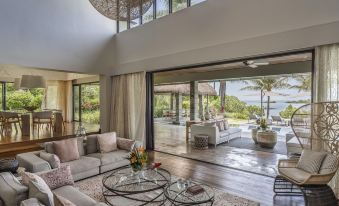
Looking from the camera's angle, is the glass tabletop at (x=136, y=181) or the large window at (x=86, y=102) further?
the large window at (x=86, y=102)

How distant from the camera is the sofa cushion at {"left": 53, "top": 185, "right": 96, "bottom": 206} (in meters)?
2.51

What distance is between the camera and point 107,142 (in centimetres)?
496

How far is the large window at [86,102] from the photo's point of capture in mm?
10422

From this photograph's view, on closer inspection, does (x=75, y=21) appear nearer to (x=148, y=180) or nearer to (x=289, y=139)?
(x=148, y=180)

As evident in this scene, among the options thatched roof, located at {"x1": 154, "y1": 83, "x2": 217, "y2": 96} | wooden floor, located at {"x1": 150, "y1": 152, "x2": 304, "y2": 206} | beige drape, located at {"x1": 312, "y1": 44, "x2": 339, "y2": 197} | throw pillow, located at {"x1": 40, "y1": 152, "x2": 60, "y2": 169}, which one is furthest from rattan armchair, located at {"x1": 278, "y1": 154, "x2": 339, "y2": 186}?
thatched roof, located at {"x1": 154, "y1": 83, "x2": 217, "y2": 96}

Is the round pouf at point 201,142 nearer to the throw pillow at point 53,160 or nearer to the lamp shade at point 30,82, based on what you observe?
the throw pillow at point 53,160

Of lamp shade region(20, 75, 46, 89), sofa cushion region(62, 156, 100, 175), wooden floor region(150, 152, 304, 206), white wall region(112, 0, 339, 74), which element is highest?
white wall region(112, 0, 339, 74)

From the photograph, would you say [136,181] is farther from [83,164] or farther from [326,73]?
[326,73]

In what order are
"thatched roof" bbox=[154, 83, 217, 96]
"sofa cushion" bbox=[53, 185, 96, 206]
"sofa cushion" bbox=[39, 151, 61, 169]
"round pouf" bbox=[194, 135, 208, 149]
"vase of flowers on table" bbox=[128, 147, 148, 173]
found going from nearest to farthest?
1. "sofa cushion" bbox=[53, 185, 96, 206]
2. "vase of flowers on table" bbox=[128, 147, 148, 173]
3. "sofa cushion" bbox=[39, 151, 61, 169]
4. "round pouf" bbox=[194, 135, 208, 149]
5. "thatched roof" bbox=[154, 83, 217, 96]

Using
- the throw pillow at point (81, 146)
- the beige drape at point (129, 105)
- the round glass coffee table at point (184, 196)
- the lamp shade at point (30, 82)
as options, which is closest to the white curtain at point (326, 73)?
the round glass coffee table at point (184, 196)

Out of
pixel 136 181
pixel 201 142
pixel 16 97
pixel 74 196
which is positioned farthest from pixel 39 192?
pixel 16 97

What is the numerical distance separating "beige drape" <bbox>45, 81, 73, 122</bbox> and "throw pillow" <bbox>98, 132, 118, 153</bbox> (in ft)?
26.3

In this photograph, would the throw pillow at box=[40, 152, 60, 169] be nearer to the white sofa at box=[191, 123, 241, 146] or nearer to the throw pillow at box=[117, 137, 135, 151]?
the throw pillow at box=[117, 137, 135, 151]

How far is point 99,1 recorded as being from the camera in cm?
360
